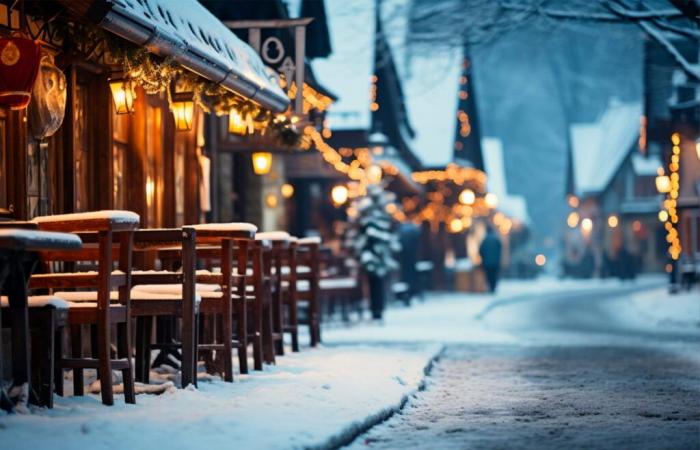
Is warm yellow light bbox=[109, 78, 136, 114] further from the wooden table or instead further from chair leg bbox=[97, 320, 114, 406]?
the wooden table

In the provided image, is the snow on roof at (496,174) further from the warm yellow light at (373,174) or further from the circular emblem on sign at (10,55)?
the circular emblem on sign at (10,55)

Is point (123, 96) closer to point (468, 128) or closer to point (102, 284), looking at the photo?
point (102, 284)

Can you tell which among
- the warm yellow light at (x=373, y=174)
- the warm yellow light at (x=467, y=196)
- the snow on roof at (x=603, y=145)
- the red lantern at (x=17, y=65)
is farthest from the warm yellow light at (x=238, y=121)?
the snow on roof at (x=603, y=145)

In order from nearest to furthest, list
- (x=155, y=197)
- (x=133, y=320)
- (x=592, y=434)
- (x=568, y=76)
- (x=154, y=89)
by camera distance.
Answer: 1. (x=592, y=434)
2. (x=154, y=89)
3. (x=133, y=320)
4. (x=155, y=197)
5. (x=568, y=76)

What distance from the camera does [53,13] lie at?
1074cm

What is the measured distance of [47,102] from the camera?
11.5 metres

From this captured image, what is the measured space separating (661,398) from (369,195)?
58.0ft

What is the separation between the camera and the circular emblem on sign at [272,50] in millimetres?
18703

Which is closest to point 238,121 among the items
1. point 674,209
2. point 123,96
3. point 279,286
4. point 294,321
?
point 279,286

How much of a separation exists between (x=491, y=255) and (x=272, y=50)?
930 inches

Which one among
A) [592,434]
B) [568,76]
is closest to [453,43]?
[592,434]

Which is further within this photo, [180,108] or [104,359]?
[180,108]

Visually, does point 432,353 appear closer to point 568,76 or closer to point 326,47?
point 326,47

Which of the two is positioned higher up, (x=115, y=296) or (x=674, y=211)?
(x=674, y=211)
